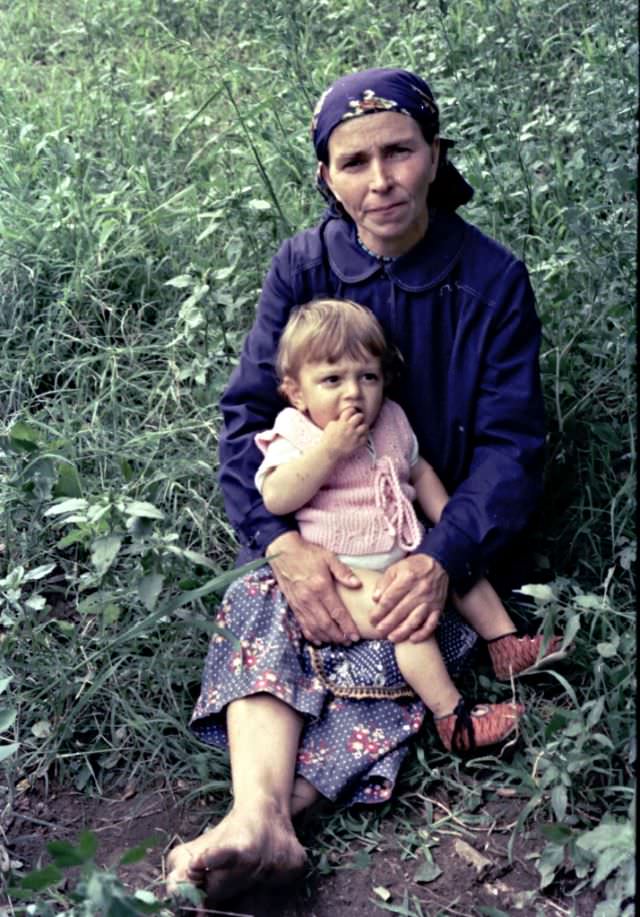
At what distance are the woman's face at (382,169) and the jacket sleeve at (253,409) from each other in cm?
29

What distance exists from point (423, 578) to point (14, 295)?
5.93 feet

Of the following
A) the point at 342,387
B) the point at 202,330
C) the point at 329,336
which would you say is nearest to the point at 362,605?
the point at 342,387

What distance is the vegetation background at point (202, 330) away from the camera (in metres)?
3.00

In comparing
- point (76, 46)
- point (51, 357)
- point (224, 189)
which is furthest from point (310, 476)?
point (76, 46)

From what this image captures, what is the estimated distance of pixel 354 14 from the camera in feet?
17.4

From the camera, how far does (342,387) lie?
10.1 ft

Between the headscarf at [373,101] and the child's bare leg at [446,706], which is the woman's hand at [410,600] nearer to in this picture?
the child's bare leg at [446,706]

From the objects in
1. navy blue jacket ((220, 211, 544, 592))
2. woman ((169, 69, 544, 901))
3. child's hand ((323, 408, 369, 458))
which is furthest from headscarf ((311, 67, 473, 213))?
child's hand ((323, 408, 369, 458))

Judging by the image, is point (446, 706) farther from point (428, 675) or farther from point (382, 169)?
point (382, 169)

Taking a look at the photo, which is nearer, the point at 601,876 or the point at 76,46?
the point at 601,876

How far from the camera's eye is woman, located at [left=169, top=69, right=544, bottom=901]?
297 centimetres

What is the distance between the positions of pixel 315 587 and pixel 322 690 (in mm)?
213

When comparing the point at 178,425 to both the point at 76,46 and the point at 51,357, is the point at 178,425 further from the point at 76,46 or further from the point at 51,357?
the point at 76,46

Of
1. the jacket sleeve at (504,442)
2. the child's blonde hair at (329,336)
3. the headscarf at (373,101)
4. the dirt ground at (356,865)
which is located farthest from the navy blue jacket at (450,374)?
the dirt ground at (356,865)
